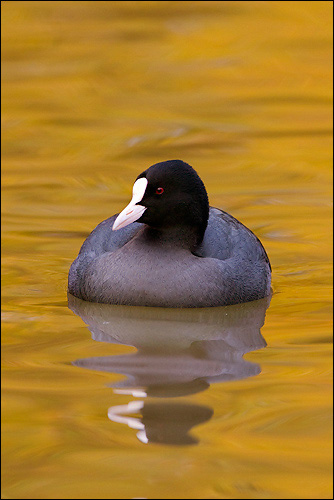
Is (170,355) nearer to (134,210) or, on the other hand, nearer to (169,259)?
(169,259)

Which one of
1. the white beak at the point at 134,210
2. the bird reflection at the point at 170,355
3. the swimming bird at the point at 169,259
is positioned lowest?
the bird reflection at the point at 170,355

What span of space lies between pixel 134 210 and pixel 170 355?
1189 mm

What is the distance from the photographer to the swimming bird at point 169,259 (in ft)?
27.2

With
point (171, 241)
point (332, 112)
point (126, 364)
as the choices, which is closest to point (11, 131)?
point (332, 112)

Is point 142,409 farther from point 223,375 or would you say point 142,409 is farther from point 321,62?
point 321,62

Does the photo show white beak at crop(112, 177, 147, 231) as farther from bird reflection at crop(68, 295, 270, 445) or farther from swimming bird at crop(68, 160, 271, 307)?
bird reflection at crop(68, 295, 270, 445)

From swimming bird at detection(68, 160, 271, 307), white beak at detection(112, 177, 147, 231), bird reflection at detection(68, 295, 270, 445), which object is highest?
white beak at detection(112, 177, 147, 231)

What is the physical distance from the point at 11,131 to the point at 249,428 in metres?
7.54

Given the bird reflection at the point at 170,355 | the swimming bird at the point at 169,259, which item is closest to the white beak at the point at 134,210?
the swimming bird at the point at 169,259

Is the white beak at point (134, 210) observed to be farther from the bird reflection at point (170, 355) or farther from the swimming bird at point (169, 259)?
the bird reflection at point (170, 355)

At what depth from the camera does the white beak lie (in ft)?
26.7

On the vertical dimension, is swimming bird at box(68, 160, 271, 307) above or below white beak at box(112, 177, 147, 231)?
below

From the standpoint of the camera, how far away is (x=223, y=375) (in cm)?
712

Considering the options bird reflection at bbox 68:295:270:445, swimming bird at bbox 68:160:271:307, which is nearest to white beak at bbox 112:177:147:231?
swimming bird at bbox 68:160:271:307
